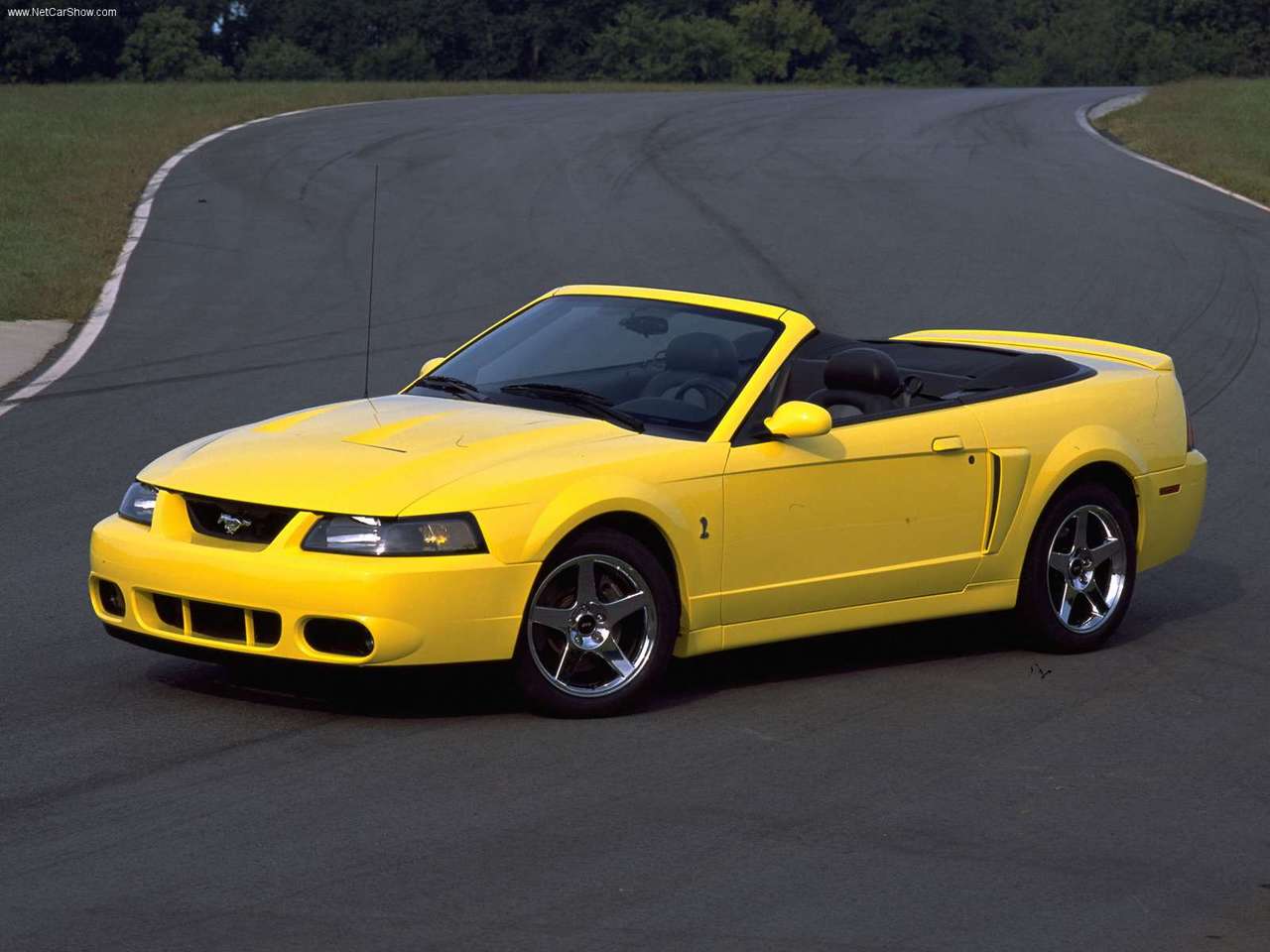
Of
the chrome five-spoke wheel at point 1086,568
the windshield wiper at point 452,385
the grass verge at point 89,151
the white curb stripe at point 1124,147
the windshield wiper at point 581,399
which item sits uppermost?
the windshield wiper at point 581,399

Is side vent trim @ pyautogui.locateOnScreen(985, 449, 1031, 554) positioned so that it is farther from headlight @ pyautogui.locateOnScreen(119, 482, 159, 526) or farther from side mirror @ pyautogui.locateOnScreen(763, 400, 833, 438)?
headlight @ pyautogui.locateOnScreen(119, 482, 159, 526)

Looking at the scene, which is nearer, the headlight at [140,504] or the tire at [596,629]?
the tire at [596,629]

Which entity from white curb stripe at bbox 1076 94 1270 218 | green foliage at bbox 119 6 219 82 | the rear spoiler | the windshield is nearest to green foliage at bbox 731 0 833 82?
green foliage at bbox 119 6 219 82

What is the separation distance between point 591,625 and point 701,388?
1.13m

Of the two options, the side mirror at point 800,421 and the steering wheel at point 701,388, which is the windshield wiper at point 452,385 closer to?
the steering wheel at point 701,388

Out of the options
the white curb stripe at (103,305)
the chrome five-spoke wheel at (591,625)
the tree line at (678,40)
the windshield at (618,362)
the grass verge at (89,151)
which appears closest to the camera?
the chrome five-spoke wheel at (591,625)

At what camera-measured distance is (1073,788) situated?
6.30 metres

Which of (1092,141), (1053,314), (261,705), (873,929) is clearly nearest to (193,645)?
(261,705)

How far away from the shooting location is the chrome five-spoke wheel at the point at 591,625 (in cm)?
686

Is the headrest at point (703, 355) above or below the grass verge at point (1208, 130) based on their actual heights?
above

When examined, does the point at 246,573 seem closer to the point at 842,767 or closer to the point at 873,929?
the point at 842,767

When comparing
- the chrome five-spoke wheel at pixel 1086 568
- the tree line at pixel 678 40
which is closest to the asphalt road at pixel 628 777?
the chrome five-spoke wheel at pixel 1086 568

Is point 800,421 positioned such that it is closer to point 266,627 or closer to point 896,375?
point 896,375

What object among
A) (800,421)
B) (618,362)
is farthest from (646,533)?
(618,362)
